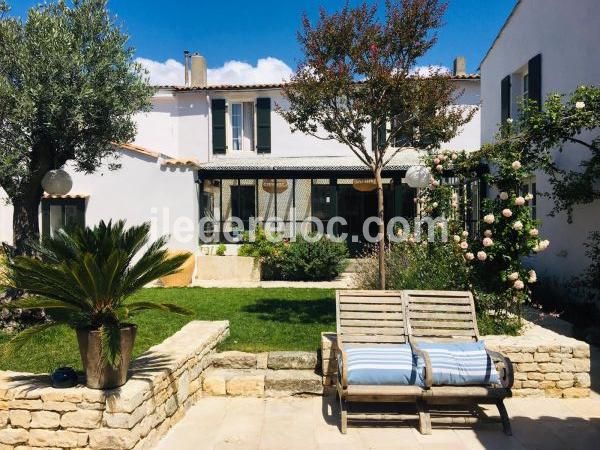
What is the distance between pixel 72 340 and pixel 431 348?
16.2ft

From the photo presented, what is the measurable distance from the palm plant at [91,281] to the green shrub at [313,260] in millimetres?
9139

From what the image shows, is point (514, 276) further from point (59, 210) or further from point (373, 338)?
point (59, 210)

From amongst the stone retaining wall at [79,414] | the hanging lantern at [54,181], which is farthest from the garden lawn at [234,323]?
the hanging lantern at [54,181]

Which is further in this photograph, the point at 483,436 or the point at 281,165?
the point at 281,165

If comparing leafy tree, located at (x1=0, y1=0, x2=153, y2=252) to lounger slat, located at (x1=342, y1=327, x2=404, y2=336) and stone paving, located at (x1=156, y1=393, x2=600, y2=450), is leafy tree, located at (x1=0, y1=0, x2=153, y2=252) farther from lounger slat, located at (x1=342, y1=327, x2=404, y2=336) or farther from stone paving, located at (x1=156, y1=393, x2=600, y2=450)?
lounger slat, located at (x1=342, y1=327, x2=404, y2=336)

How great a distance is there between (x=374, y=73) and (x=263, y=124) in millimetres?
11511

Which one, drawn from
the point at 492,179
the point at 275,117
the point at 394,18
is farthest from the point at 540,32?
the point at 275,117

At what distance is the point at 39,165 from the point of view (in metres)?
7.42

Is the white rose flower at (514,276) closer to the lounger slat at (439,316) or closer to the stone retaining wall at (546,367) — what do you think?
the stone retaining wall at (546,367)

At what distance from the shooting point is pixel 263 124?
18.9 metres

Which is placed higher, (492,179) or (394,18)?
(394,18)

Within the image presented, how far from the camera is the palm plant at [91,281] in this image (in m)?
4.33

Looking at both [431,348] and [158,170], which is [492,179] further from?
[158,170]

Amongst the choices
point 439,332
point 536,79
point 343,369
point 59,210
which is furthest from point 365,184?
point 343,369
